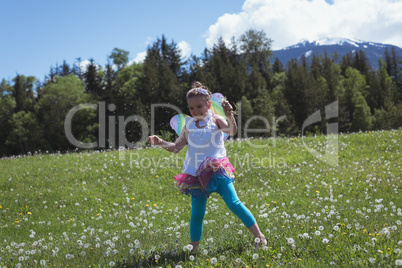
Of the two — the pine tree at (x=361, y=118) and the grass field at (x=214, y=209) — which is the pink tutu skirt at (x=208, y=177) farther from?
the pine tree at (x=361, y=118)

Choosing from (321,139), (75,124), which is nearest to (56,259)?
(321,139)

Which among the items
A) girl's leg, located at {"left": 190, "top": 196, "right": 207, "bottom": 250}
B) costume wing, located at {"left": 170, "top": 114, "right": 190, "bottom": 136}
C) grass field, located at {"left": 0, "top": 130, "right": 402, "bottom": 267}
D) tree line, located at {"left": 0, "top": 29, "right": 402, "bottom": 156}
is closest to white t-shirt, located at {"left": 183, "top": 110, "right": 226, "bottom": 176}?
girl's leg, located at {"left": 190, "top": 196, "right": 207, "bottom": 250}

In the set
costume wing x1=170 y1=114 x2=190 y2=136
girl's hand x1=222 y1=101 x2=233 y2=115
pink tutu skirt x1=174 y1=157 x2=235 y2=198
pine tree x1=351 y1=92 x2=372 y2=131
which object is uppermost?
pine tree x1=351 y1=92 x2=372 y2=131

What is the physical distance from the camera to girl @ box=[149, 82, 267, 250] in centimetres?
428

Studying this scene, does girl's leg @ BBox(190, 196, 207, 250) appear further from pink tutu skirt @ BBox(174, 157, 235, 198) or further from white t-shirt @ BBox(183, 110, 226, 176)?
white t-shirt @ BBox(183, 110, 226, 176)

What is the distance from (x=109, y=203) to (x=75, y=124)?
1854 inches

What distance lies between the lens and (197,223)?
439 cm

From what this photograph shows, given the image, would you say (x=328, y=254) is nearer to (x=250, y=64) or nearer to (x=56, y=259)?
(x=56, y=259)

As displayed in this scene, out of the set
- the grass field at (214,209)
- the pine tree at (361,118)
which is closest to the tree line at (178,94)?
the pine tree at (361,118)

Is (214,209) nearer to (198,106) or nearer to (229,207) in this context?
(229,207)

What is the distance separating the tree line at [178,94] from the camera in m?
50.5

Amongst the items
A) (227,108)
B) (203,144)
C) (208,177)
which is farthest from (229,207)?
(227,108)

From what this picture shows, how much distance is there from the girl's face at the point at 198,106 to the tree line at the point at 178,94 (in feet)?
114

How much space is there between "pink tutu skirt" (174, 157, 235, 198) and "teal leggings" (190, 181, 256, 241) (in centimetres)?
8
